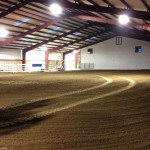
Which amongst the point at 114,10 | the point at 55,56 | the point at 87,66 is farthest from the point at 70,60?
the point at 114,10

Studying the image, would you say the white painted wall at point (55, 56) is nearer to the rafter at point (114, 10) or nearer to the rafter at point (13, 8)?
the rafter at point (13, 8)

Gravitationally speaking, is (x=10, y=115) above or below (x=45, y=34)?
below

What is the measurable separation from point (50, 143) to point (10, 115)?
175 centimetres

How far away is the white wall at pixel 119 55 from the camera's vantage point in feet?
99.3

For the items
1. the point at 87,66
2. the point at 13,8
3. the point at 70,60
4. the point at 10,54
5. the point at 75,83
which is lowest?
the point at 75,83

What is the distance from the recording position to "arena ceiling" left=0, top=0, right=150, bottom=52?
1257 cm

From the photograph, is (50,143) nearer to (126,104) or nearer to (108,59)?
(126,104)

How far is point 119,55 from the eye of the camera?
31.6 metres

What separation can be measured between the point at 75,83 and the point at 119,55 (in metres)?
22.2

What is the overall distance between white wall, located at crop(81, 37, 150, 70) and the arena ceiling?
0.94m

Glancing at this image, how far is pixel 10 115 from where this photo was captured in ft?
14.1

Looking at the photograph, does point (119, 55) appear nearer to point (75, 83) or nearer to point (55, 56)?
point (55, 56)

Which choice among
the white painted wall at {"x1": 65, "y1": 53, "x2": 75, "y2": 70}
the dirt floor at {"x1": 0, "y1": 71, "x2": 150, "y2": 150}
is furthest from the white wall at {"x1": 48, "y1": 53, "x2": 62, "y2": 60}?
the dirt floor at {"x1": 0, "y1": 71, "x2": 150, "y2": 150}

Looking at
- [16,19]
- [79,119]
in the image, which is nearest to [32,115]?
[79,119]
